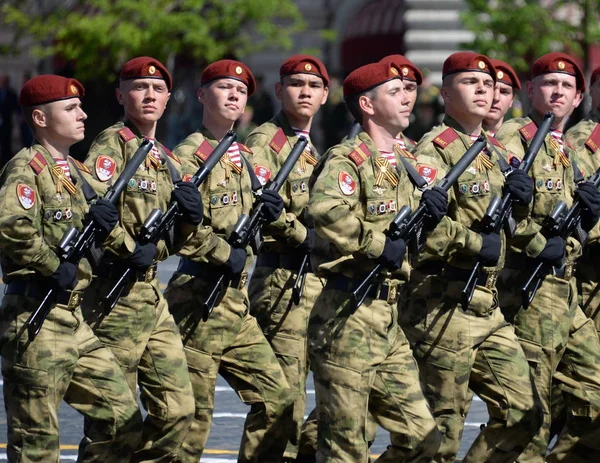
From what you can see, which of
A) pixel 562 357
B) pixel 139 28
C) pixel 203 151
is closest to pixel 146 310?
pixel 203 151

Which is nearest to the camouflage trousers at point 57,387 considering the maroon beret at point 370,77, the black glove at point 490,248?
the maroon beret at point 370,77

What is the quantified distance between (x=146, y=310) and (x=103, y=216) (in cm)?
72

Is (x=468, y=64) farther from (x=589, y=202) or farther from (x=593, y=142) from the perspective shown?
(x=593, y=142)

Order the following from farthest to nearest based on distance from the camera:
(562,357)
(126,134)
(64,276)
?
(562,357) < (126,134) < (64,276)

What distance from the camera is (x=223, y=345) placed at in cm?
845

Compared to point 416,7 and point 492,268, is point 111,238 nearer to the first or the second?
point 492,268

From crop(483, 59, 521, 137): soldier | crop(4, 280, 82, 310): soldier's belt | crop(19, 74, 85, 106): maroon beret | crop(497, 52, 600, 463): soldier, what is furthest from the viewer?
crop(483, 59, 521, 137): soldier

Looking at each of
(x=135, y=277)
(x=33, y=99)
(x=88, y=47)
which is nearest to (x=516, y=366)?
(x=135, y=277)

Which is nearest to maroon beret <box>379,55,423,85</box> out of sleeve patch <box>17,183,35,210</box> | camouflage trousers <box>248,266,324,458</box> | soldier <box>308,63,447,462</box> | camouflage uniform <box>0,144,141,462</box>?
soldier <box>308,63,447,462</box>

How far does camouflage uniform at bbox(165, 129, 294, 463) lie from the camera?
27.6 feet

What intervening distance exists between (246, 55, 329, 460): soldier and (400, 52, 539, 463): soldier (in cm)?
99

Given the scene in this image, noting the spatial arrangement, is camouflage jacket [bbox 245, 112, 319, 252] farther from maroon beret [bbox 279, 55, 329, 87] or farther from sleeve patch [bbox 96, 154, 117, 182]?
sleeve patch [bbox 96, 154, 117, 182]

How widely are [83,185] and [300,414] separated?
1.92m

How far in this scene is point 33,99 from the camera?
7801mm
